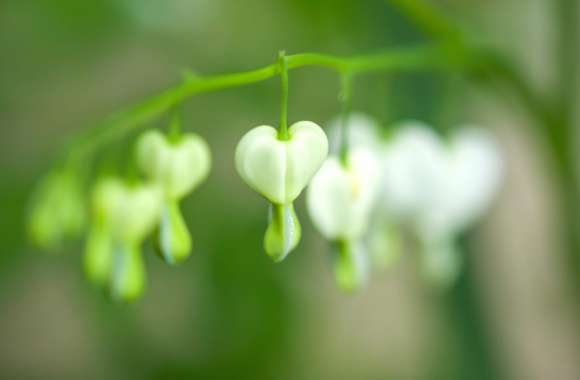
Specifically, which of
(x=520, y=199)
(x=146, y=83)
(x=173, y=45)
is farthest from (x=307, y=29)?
(x=520, y=199)

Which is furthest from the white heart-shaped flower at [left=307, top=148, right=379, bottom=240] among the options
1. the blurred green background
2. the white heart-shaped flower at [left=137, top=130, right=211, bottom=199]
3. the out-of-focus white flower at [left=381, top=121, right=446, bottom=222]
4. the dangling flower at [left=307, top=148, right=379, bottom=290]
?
the blurred green background

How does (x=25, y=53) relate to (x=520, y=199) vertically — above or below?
above

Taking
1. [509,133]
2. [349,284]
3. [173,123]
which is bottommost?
[349,284]

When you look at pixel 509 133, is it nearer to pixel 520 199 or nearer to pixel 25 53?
pixel 520 199

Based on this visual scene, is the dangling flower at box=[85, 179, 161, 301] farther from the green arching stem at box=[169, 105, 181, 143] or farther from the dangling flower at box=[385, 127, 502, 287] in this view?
the dangling flower at box=[385, 127, 502, 287]

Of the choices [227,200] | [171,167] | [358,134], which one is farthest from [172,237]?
[227,200]

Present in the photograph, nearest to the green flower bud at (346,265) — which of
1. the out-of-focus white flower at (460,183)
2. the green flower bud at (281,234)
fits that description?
the green flower bud at (281,234)

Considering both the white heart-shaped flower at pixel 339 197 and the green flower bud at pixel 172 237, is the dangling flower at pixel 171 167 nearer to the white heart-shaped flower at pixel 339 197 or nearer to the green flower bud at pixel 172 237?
the green flower bud at pixel 172 237
